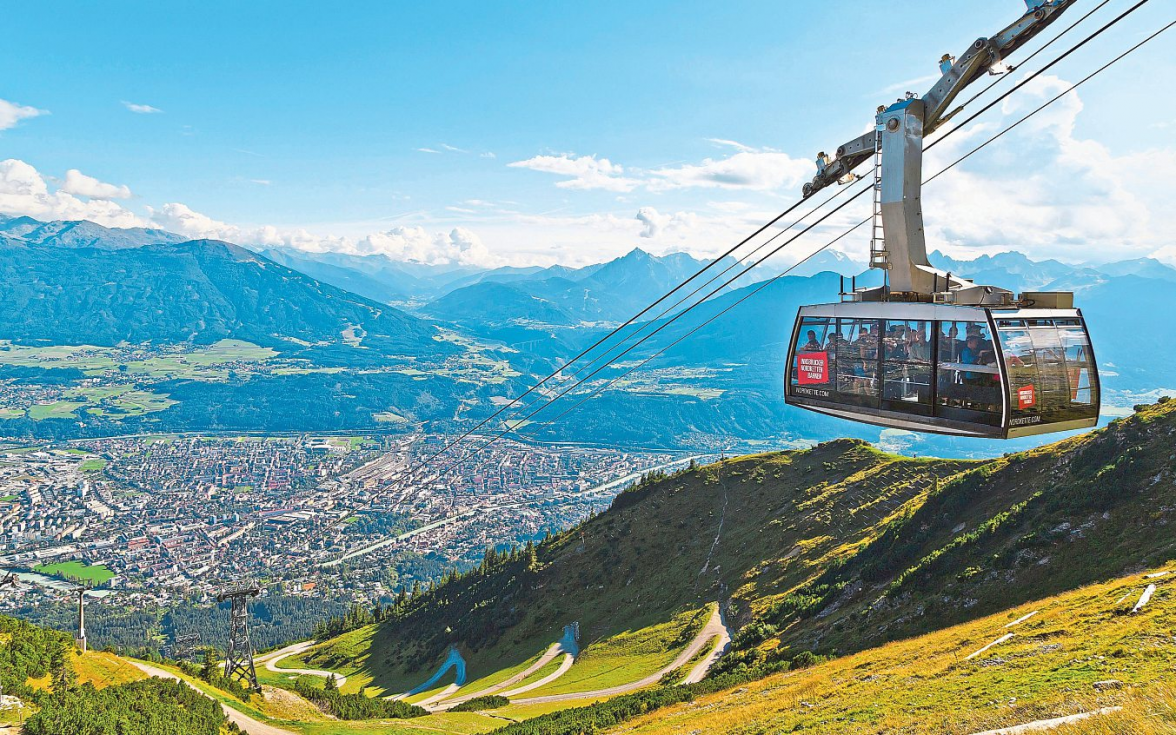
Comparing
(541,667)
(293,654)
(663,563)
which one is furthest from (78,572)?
(663,563)

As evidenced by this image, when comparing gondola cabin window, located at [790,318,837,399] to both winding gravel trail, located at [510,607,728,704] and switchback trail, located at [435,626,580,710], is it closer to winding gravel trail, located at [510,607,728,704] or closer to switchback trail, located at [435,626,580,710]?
winding gravel trail, located at [510,607,728,704]

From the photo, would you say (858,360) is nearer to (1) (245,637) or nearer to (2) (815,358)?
(2) (815,358)

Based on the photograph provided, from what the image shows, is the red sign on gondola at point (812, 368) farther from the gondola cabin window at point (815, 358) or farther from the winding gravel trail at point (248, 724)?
the winding gravel trail at point (248, 724)

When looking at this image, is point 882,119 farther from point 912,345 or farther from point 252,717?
point 252,717

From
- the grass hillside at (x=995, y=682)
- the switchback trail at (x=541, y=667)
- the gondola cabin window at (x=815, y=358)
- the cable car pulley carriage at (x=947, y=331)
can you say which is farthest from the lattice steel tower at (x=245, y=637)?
the cable car pulley carriage at (x=947, y=331)

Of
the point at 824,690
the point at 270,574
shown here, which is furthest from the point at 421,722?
the point at 270,574

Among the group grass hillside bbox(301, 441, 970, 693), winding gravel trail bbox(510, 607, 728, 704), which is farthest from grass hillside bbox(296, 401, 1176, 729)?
winding gravel trail bbox(510, 607, 728, 704)

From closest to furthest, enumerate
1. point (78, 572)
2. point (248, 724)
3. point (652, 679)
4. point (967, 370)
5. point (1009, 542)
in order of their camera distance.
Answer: point (967, 370), point (248, 724), point (1009, 542), point (652, 679), point (78, 572)
